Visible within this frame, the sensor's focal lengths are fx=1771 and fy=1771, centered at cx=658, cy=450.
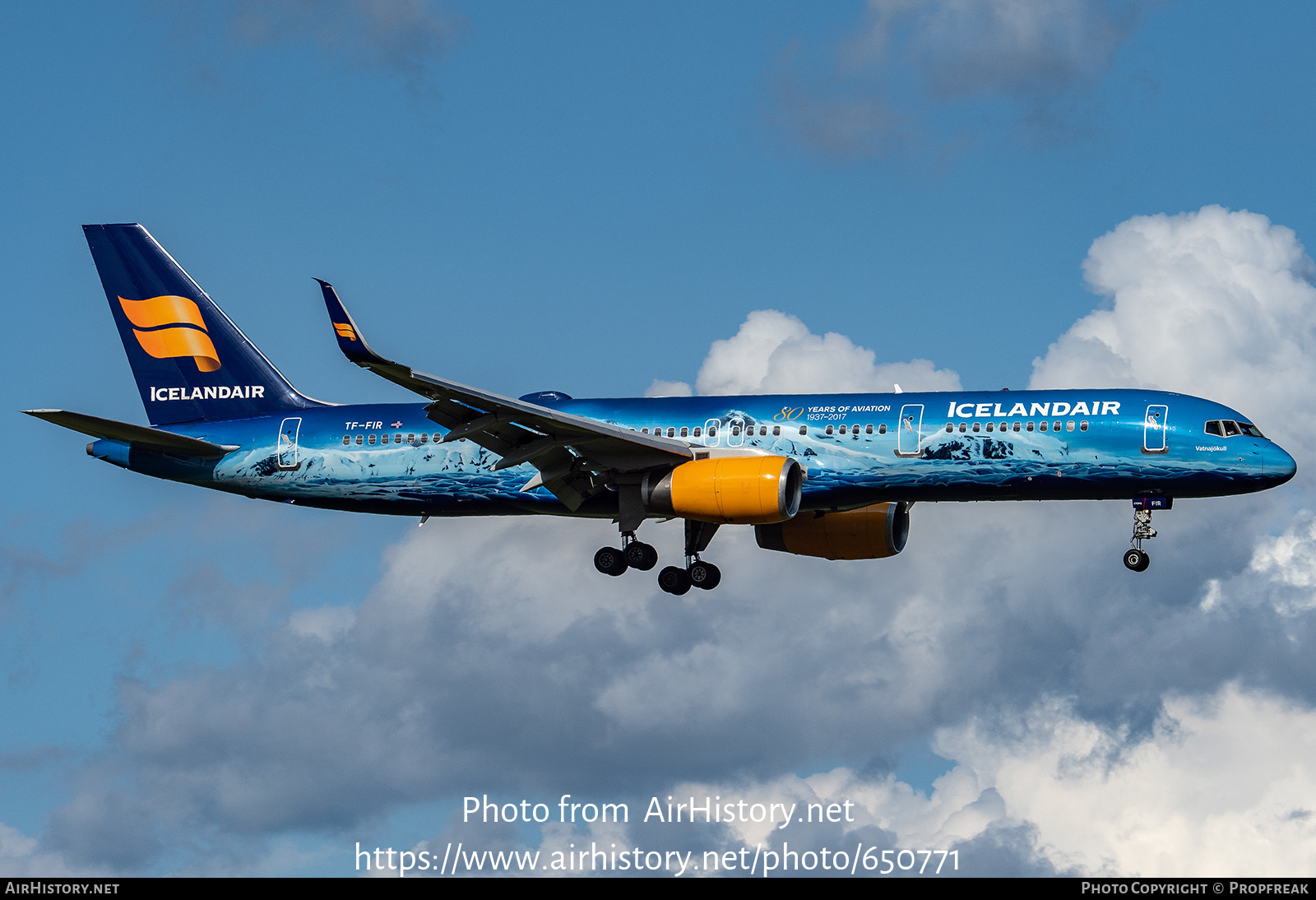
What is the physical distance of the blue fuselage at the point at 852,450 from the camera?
2021 inches

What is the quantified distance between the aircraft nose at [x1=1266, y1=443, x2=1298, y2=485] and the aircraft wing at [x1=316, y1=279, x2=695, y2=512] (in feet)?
55.3

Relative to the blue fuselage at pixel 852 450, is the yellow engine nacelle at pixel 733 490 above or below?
below

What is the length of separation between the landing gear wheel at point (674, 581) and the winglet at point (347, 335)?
52.5ft

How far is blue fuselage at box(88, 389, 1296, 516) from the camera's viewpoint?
168ft

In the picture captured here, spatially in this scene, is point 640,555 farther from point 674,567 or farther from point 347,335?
point 347,335

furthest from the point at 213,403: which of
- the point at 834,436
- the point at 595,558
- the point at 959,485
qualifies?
the point at 959,485

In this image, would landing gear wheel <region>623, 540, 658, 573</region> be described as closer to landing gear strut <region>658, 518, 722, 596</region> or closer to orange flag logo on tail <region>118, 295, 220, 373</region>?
landing gear strut <region>658, 518, 722, 596</region>

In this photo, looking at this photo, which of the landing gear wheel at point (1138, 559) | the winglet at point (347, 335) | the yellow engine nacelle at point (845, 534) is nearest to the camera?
the winglet at point (347, 335)

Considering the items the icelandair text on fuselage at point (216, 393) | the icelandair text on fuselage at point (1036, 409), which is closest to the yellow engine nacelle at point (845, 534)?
the icelandair text on fuselage at point (1036, 409)

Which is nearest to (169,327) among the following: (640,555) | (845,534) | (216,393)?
(216,393)

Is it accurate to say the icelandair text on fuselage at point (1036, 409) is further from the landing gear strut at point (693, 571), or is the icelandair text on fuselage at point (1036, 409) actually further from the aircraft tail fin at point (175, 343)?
the aircraft tail fin at point (175, 343)

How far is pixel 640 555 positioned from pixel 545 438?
18.6 ft
